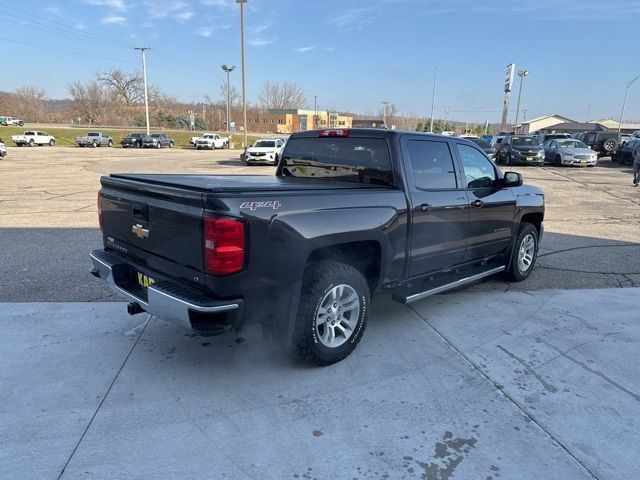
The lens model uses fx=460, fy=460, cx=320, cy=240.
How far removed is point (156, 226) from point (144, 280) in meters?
0.48

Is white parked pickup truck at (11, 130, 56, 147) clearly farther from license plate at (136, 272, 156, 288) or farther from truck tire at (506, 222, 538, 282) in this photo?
truck tire at (506, 222, 538, 282)

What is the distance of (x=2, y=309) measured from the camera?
4.60 metres

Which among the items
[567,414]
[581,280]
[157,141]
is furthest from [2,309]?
[157,141]

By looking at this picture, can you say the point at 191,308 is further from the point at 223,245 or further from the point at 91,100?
the point at 91,100

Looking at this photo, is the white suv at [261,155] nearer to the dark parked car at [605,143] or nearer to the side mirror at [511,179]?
the dark parked car at [605,143]

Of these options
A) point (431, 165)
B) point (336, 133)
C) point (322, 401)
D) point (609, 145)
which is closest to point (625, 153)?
point (609, 145)

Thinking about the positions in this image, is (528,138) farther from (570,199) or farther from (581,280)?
(581,280)

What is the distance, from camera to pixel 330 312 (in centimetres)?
358

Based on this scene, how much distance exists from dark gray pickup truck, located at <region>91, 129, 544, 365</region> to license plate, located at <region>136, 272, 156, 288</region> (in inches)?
0.5

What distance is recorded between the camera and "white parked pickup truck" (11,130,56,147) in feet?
157

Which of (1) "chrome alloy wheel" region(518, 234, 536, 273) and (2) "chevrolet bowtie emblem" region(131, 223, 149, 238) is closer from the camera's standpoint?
(2) "chevrolet bowtie emblem" region(131, 223, 149, 238)

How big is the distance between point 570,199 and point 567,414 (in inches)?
503

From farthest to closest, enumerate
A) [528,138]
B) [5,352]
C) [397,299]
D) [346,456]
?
[528,138] → [397,299] → [5,352] → [346,456]

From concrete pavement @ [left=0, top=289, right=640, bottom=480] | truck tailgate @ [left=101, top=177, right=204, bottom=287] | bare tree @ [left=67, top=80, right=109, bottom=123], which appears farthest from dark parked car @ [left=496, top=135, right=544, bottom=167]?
bare tree @ [left=67, top=80, right=109, bottom=123]
